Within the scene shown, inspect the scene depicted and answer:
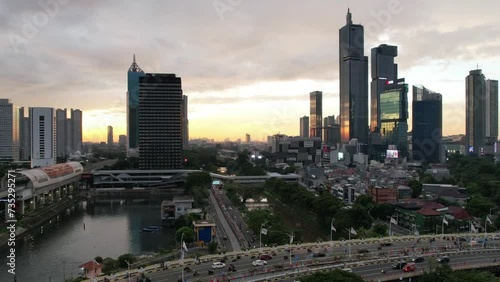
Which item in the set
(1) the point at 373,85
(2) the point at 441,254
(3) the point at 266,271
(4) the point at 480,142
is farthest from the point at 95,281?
(1) the point at 373,85

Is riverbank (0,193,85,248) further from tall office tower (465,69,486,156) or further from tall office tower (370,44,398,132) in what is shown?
tall office tower (370,44,398,132)

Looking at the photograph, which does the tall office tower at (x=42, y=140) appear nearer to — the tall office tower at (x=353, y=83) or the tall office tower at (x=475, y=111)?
the tall office tower at (x=353, y=83)

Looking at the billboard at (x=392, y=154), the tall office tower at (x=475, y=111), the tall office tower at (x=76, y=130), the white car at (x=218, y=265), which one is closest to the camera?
the white car at (x=218, y=265)

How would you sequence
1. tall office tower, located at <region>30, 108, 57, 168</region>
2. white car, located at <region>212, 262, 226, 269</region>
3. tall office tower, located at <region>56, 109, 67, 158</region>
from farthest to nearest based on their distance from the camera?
tall office tower, located at <region>56, 109, 67, 158</region> < tall office tower, located at <region>30, 108, 57, 168</region> < white car, located at <region>212, 262, 226, 269</region>

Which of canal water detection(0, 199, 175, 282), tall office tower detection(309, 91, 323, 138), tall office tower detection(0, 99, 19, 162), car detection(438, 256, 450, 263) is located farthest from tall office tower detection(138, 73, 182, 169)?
tall office tower detection(309, 91, 323, 138)

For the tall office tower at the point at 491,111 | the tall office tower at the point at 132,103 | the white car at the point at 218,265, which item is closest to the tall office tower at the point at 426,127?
the tall office tower at the point at 491,111

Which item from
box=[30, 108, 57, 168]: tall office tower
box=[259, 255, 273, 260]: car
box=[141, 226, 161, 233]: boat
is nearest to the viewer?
box=[259, 255, 273, 260]: car

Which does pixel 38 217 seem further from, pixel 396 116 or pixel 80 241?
pixel 396 116

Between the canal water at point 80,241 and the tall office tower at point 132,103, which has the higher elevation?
the tall office tower at point 132,103
